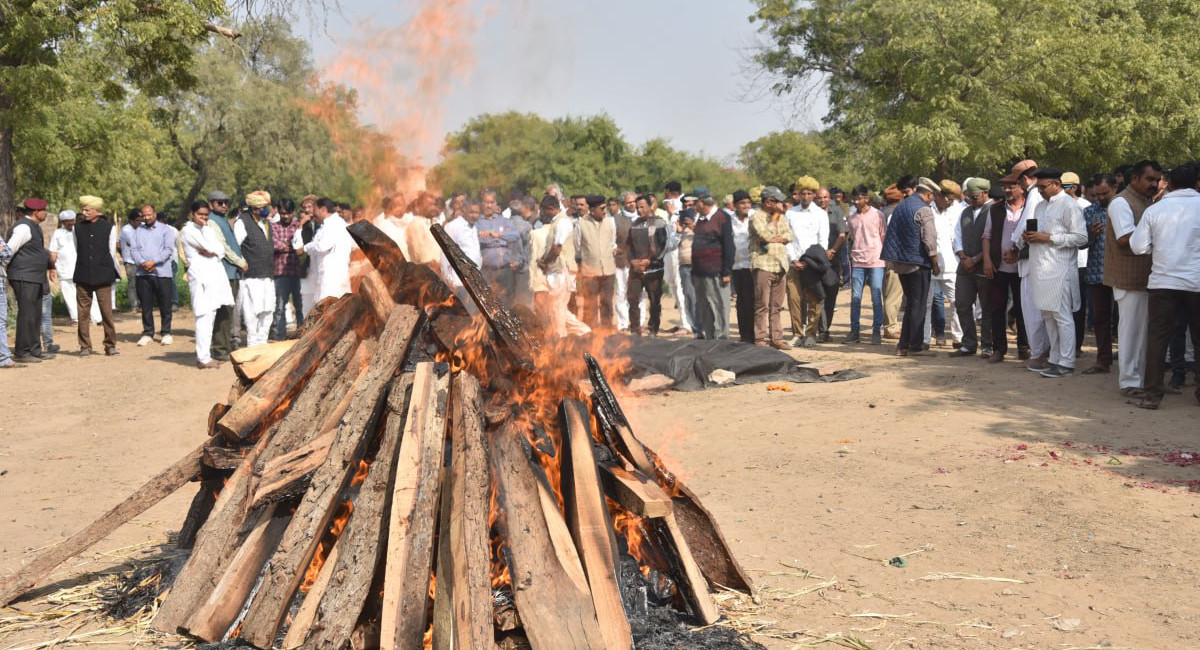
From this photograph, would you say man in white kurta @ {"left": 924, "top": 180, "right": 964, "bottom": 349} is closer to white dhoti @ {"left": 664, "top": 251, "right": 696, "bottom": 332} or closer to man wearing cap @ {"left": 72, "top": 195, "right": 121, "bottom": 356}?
white dhoti @ {"left": 664, "top": 251, "right": 696, "bottom": 332}

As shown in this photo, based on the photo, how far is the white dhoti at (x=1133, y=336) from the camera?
376 inches

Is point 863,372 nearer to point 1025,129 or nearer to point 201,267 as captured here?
point 201,267

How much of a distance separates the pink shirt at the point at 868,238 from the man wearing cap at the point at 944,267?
2.65 feet

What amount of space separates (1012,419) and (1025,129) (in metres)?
16.6

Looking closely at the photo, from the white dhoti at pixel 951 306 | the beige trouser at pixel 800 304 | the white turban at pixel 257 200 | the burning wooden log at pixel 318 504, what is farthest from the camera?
the beige trouser at pixel 800 304

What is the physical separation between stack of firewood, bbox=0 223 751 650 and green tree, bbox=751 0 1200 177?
61.6ft

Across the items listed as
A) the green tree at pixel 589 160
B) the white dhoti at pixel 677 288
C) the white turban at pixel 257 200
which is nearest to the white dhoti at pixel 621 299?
the white dhoti at pixel 677 288

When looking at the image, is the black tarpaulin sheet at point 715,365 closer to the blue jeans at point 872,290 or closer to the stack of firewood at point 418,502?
the blue jeans at point 872,290

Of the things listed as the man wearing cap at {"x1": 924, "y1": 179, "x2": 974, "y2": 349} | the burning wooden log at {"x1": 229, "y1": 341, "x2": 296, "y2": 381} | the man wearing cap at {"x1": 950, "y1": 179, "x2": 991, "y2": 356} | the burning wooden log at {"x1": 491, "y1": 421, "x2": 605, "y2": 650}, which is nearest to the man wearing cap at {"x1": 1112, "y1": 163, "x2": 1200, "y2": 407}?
the man wearing cap at {"x1": 950, "y1": 179, "x2": 991, "y2": 356}

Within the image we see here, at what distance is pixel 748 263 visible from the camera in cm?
1414

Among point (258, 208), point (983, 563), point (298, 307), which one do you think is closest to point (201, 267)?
point (258, 208)

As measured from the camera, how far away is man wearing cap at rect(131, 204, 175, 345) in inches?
637

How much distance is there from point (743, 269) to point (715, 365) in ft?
9.59

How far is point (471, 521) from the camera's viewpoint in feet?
14.7
